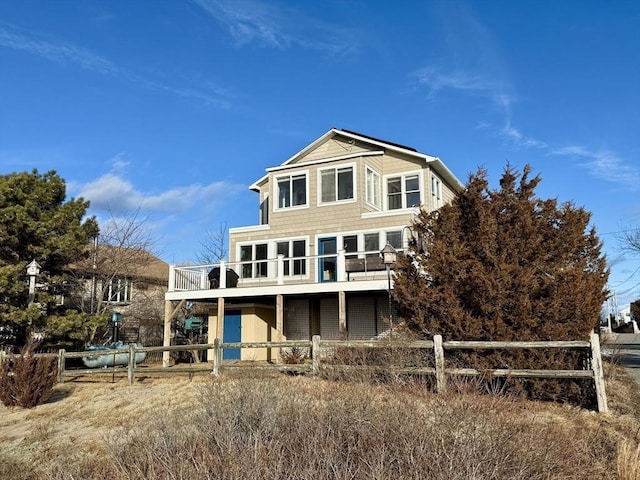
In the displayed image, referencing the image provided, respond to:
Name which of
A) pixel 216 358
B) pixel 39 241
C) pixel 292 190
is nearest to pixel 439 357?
pixel 216 358

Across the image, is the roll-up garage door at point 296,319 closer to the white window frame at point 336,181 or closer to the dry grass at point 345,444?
the white window frame at point 336,181

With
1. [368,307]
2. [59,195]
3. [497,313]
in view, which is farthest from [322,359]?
[59,195]

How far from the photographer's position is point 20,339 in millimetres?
19406

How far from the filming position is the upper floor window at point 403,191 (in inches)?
890

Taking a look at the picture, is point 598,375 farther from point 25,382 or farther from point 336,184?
point 336,184

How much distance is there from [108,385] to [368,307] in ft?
30.2

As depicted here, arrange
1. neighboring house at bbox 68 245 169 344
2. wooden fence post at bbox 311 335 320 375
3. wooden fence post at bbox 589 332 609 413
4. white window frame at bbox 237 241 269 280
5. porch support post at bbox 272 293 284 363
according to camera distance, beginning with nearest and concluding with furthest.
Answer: wooden fence post at bbox 589 332 609 413 → wooden fence post at bbox 311 335 320 375 → porch support post at bbox 272 293 284 363 → white window frame at bbox 237 241 269 280 → neighboring house at bbox 68 245 169 344

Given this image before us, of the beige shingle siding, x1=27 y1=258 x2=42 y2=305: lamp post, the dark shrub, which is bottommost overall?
the dark shrub

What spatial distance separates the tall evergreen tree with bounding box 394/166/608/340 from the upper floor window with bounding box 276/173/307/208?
10534 millimetres

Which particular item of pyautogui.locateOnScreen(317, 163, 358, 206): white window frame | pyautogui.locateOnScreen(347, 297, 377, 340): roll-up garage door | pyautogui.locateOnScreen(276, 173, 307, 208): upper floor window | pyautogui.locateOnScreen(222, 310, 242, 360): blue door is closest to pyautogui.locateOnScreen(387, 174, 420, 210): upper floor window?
pyautogui.locateOnScreen(317, 163, 358, 206): white window frame

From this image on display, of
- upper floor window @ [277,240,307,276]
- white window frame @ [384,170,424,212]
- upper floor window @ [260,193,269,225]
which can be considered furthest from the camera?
upper floor window @ [260,193,269,225]

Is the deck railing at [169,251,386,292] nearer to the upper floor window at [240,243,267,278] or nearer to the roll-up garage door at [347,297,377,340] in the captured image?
the upper floor window at [240,243,267,278]

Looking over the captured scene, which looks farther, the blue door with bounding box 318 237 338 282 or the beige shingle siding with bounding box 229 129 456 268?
the beige shingle siding with bounding box 229 129 456 268

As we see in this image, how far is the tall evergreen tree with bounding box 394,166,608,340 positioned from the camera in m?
10.8
